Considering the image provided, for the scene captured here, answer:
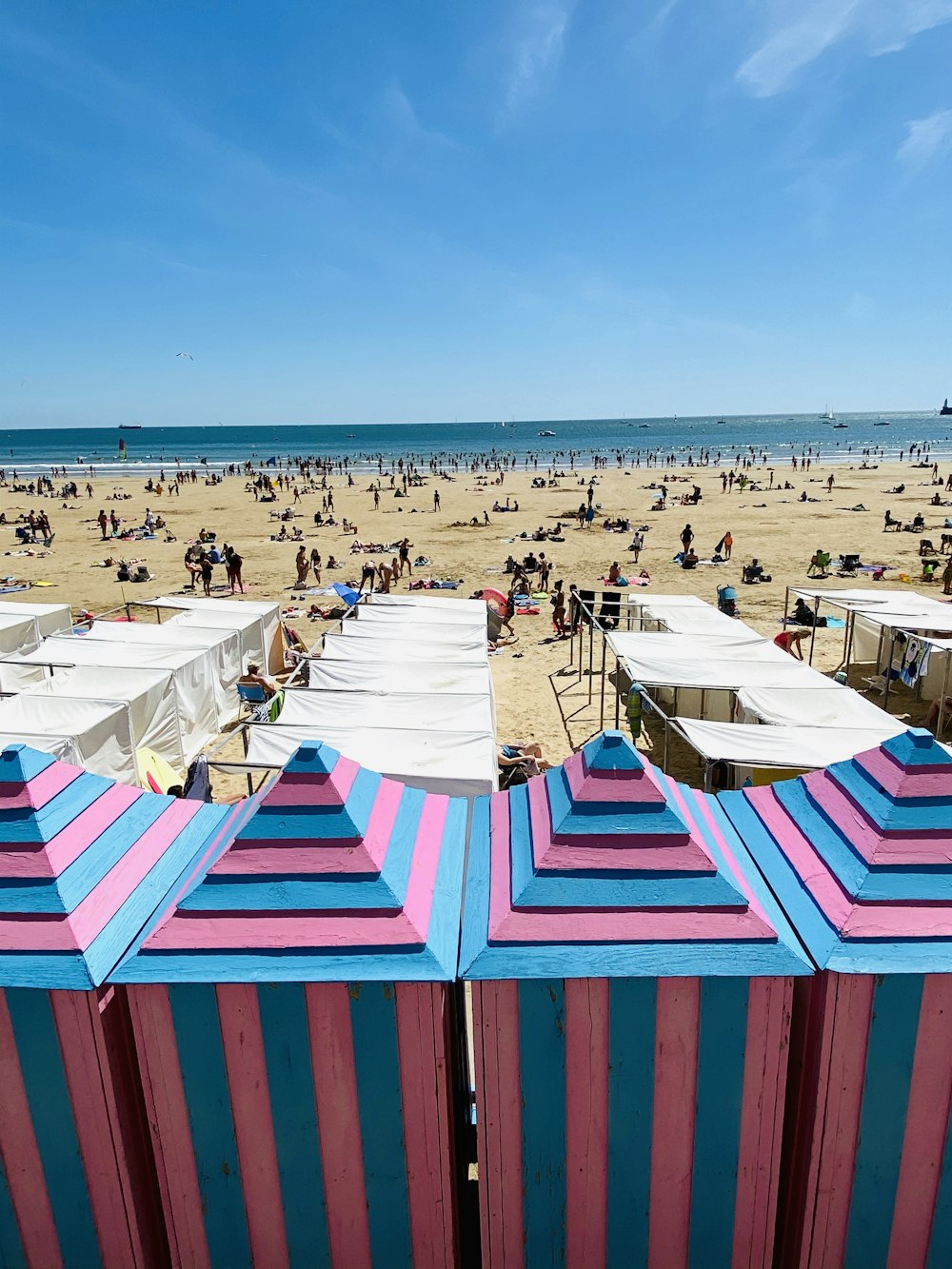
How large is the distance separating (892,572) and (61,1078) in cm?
2498

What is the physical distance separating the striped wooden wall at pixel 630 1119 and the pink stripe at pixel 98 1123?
154cm

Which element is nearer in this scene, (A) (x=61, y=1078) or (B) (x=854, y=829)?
(A) (x=61, y=1078)

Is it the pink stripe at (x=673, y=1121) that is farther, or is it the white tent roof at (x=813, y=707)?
the white tent roof at (x=813, y=707)

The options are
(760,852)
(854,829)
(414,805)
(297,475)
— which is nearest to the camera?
(854,829)

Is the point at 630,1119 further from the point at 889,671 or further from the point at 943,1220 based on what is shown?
the point at 889,671

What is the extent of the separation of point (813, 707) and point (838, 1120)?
6.47m

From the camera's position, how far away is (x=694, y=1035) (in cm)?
290

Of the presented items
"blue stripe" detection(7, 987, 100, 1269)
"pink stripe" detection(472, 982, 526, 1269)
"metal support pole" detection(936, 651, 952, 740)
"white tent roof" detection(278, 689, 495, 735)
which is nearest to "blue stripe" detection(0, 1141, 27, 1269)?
"blue stripe" detection(7, 987, 100, 1269)

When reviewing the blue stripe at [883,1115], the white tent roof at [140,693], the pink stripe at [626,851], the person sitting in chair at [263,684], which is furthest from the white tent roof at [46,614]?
the blue stripe at [883,1115]

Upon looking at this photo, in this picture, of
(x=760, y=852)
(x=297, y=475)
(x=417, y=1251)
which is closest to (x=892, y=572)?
(x=760, y=852)

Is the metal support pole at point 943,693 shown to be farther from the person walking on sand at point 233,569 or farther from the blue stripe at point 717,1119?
the person walking on sand at point 233,569

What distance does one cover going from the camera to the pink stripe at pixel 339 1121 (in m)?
2.90

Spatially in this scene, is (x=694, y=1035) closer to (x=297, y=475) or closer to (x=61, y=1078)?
(x=61, y=1078)

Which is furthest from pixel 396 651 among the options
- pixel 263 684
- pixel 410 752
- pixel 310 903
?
pixel 310 903
